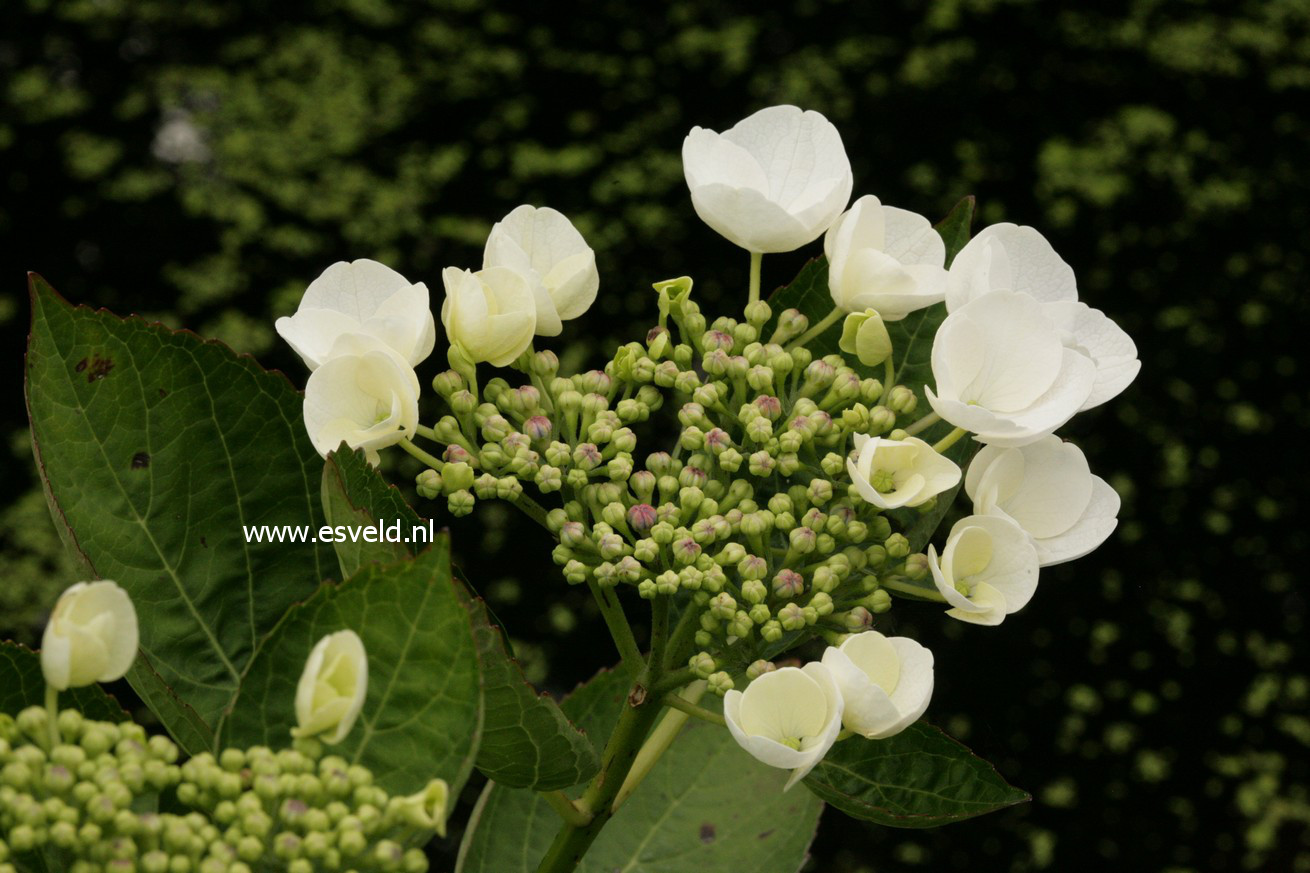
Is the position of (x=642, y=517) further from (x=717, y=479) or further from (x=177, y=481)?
(x=177, y=481)

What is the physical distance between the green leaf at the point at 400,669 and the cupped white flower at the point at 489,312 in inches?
6.0

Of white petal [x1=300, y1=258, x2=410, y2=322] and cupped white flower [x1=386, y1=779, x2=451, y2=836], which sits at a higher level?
white petal [x1=300, y1=258, x2=410, y2=322]

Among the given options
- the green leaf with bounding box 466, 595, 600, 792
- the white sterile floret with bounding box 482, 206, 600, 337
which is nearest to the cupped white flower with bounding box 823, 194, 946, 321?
the white sterile floret with bounding box 482, 206, 600, 337

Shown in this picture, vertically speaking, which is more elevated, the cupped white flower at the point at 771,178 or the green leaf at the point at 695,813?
the cupped white flower at the point at 771,178

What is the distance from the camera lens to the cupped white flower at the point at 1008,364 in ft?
1.63

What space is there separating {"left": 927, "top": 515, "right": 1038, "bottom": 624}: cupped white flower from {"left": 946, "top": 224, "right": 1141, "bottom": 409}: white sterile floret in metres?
0.06

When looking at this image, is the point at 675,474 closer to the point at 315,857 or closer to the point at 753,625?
the point at 753,625

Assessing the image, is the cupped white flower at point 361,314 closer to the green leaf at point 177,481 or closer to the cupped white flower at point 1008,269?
the green leaf at point 177,481

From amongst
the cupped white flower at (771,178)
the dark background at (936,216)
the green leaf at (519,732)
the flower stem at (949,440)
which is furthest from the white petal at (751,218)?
the dark background at (936,216)

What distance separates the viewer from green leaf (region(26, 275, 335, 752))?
1.67 feet

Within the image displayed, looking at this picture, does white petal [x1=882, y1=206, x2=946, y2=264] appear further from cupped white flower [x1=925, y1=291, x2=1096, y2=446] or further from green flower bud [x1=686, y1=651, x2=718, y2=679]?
green flower bud [x1=686, y1=651, x2=718, y2=679]

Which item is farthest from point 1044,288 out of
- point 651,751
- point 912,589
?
point 651,751

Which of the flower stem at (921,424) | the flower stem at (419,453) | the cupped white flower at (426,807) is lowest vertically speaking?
the flower stem at (921,424)

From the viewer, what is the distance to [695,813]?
72 centimetres
